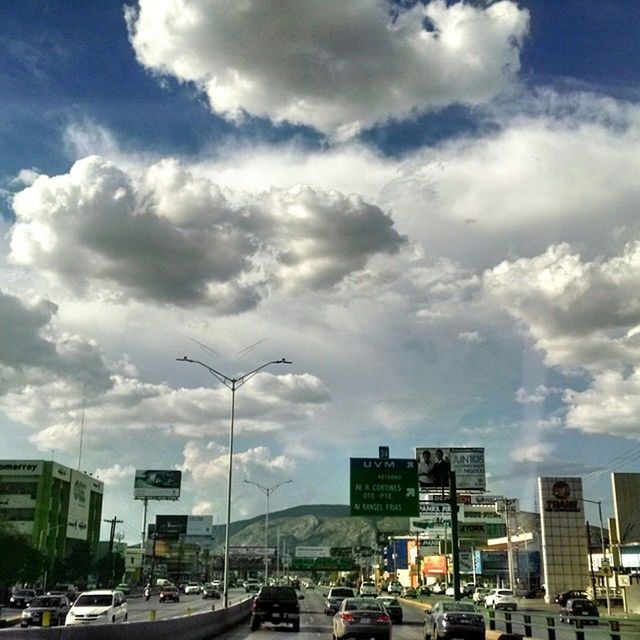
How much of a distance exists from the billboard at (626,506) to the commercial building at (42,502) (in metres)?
81.9

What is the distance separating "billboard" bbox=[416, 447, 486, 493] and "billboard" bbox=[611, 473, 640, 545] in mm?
40203

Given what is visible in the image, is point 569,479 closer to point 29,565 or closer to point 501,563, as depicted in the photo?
point 501,563

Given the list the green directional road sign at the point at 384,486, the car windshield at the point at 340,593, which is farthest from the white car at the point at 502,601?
the green directional road sign at the point at 384,486

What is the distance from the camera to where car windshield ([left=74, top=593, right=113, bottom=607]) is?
1501 inches

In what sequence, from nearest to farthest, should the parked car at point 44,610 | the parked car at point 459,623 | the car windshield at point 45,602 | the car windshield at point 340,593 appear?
the parked car at point 459,623
the parked car at point 44,610
the car windshield at point 45,602
the car windshield at point 340,593

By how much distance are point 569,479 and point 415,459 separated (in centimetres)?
5823

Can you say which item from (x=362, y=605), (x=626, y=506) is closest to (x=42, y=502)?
(x=626, y=506)

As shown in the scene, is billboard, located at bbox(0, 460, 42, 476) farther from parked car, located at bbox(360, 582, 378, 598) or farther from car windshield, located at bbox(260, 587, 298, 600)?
car windshield, located at bbox(260, 587, 298, 600)

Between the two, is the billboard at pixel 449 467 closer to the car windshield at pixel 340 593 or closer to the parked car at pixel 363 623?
the car windshield at pixel 340 593

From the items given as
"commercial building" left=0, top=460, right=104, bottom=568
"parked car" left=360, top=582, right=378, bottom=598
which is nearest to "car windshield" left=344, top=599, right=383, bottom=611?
"parked car" left=360, top=582, right=378, bottom=598

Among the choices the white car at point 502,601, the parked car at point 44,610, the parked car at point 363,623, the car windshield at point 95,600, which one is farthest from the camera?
the white car at point 502,601

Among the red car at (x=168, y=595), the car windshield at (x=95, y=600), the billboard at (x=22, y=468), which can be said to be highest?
the billboard at (x=22, y=468)

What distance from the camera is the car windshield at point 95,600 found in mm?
38125

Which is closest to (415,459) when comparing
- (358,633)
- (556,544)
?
(358,633)
